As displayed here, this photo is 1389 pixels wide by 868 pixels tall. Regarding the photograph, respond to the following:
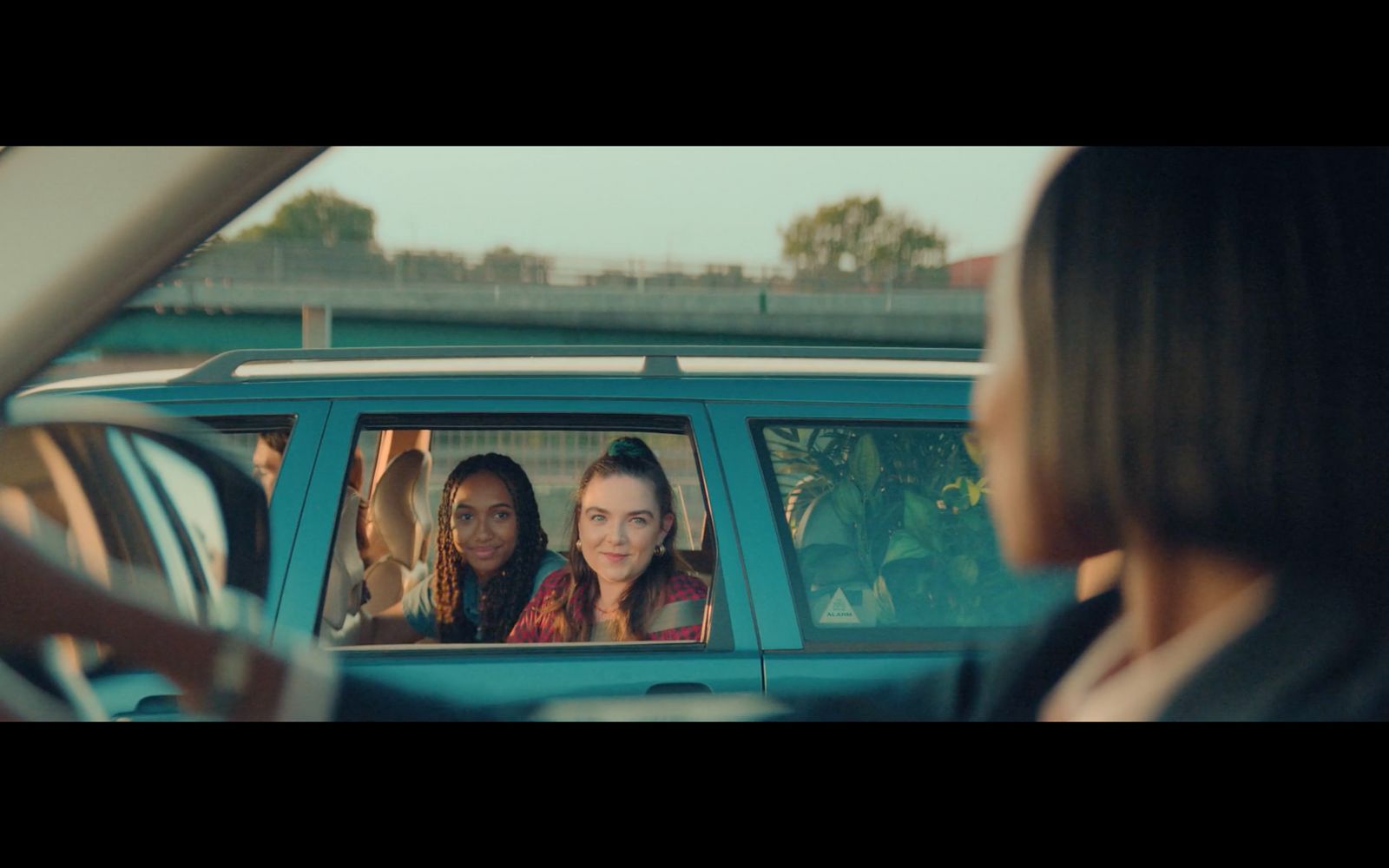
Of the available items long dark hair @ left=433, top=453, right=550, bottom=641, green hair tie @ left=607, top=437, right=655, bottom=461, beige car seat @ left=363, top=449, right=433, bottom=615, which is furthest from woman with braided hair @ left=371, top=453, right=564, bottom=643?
green hair tie @ left=607, top=437, right=655, bottom=461

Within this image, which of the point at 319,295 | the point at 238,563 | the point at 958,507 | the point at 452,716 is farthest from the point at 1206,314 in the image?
the point at 319,295

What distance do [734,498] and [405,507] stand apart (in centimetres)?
141

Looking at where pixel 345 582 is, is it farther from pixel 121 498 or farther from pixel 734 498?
pixel 121 498

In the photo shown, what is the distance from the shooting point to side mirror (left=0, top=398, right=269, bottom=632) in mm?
1349

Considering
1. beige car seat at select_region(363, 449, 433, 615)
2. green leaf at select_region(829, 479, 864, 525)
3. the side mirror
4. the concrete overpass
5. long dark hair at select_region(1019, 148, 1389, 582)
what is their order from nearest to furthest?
the side mirror
long dark hair at select_region(1019, 148, 1389, 582)
green leaf at select_region(829, 479, 864, 525)
beige car seat at select_region(363, 449, 433, 615)
the concrete overpass

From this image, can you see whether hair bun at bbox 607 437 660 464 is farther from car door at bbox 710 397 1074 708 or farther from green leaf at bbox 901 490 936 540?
green leaf at bbox 901 490 936 540

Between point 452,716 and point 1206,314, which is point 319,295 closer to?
point 452,716

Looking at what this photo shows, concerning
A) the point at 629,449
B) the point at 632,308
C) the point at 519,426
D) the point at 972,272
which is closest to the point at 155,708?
the point at 519,426

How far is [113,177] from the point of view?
1.18 metres

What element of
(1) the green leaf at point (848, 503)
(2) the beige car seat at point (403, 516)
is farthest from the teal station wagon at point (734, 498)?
(2) the beige car seat at point (403, 516)

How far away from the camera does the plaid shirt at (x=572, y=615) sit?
2.36 metres

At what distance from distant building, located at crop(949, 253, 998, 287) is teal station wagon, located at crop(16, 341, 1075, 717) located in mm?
174

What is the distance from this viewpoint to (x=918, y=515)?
7.34 ft

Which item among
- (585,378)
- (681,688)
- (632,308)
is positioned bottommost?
(681,688)
